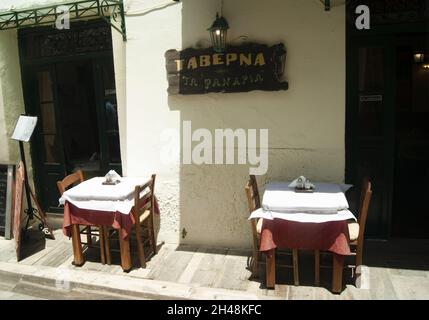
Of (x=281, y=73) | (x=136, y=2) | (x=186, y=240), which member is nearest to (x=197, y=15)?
(x=136, y=2)

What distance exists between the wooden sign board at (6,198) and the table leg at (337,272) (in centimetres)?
444

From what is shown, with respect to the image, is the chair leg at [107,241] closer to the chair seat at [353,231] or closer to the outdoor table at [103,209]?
the outdoor table at [103,209]

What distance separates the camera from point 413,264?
441 cm

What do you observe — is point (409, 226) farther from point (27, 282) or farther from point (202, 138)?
point (27, 282)

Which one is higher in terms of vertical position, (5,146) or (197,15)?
(197,15)

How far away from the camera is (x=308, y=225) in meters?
3.83

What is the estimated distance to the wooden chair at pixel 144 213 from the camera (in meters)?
4.49

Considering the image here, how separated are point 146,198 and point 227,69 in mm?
1892

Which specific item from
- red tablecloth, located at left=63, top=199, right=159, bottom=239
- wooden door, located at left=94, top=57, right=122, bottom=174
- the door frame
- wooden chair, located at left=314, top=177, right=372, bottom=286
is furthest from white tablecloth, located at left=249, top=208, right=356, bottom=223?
wooden door, located at left=94, top=57, right=122, bottom=174

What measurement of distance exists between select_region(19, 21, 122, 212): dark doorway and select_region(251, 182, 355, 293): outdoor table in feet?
9.44

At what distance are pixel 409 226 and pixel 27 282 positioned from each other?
492 cm

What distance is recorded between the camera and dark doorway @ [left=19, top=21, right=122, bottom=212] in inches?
225

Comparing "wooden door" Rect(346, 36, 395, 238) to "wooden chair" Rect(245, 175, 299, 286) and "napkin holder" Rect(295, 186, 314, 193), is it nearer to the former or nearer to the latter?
"napkin holder" Rect(295, 186, 314, 193)

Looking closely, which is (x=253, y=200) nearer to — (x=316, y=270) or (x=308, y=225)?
(x=308, y=225)
